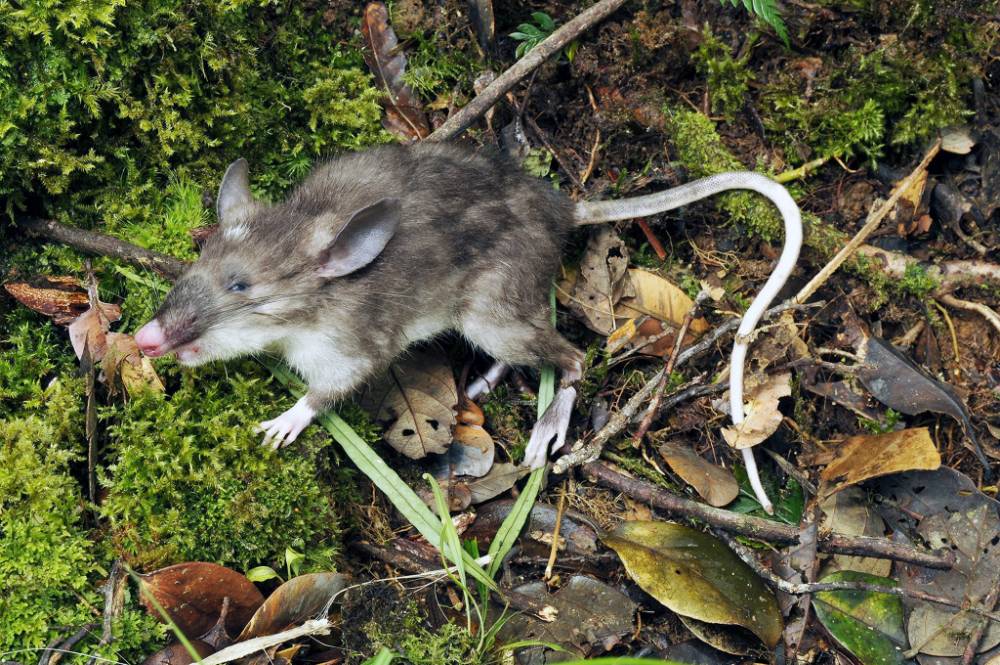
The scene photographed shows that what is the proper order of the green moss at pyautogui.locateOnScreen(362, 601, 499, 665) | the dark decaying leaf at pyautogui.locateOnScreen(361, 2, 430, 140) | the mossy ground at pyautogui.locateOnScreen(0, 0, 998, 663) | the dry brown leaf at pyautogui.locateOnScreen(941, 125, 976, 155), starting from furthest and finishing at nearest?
the dark decaying leaf at pyautogui.locateOnScreen(361, 2, 430, 140) < the dry brown leaf at pyautogui.locateOnScreen(941, 125, 976, 155) < the green moss at pyautogui.locateOnScreen(362, 601, 499, 665) < the mossy ground at pyautogui.locateOnScreen(0, 0, 998, 663)

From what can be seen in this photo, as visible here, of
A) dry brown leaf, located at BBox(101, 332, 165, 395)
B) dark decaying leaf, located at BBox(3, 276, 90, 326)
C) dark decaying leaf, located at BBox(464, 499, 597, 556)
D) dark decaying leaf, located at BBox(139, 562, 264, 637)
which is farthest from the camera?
dark decaying leaf, located at BBox(464, 499, 597, 556)

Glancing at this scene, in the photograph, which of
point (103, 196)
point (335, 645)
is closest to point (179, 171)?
point (103, 196)

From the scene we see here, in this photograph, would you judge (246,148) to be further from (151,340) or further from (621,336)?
(621,336)

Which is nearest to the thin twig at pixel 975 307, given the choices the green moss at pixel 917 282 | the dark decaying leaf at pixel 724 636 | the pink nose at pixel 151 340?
the green moss at pixel 917 282

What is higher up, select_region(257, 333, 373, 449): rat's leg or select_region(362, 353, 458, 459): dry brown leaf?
select_region(257, 333, 373, 449): rat's leg

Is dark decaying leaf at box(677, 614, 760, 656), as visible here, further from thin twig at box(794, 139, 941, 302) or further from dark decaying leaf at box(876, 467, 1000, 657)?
thin twig at box(794, 139, 941, 302)

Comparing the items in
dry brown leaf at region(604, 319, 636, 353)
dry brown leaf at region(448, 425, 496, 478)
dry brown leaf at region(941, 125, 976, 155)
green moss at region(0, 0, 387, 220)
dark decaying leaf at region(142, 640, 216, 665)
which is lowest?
dry brown leaf at region(448, 425, 496, 478)

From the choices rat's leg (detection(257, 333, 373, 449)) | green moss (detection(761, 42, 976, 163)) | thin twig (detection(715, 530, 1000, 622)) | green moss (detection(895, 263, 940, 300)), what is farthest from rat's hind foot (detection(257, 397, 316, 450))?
green moss (detection(895, 263, 940, 300))
